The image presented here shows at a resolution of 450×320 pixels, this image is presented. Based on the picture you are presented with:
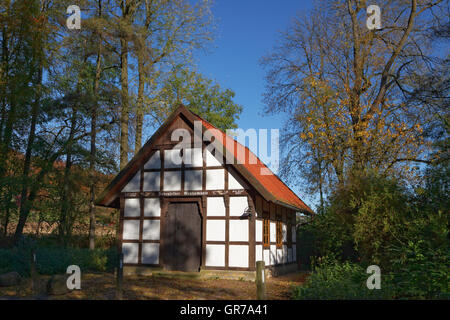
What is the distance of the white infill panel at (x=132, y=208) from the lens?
1623 cm

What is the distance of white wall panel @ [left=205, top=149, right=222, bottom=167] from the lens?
49.7ft

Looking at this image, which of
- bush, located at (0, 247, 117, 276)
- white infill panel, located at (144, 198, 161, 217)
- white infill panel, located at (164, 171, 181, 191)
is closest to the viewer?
bush, located at (0, 247, 117, 276)

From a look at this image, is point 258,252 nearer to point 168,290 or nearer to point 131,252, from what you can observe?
point 168,290

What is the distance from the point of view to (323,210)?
15.7 metres

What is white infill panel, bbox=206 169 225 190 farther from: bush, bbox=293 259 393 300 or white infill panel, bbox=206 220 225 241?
bush, bbox=293 259 393 300

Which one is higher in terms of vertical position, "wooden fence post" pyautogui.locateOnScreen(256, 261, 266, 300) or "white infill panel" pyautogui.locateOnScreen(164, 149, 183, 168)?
"white infill panel" pyautogui.locateOnScreen(164, 149, 183, 168)

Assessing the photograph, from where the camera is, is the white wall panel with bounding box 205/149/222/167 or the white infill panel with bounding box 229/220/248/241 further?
the white wall panel with bounding box 205/149/222/167

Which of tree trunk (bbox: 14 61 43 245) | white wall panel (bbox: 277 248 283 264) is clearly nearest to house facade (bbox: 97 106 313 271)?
white wall panel (bbox: 277 248 283 264)

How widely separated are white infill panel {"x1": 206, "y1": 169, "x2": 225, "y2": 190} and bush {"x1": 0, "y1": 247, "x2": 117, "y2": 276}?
5664 mm

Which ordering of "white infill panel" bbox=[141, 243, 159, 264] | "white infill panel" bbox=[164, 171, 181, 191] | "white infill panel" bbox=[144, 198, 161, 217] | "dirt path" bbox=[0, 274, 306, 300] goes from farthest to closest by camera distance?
"white infill panel" bbox=[144, 198, 161, 217], "white infill panel" bbox=[164, 171, 181, 191], "white infill panel" bbox=[141, 243, 159, 264], "dirt path" bbox=[0, 274, 306, 300]

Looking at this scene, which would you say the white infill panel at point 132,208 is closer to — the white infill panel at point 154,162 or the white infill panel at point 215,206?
the white infill panel at point 154,162

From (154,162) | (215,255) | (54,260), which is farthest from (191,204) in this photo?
(54,260)

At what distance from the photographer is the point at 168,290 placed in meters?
11.6

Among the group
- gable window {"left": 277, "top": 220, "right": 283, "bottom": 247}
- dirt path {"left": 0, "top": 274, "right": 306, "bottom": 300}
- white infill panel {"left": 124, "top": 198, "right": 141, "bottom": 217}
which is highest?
white infill panel {"left": 124, "top": 198, "right": 141, "bottom": 217}
